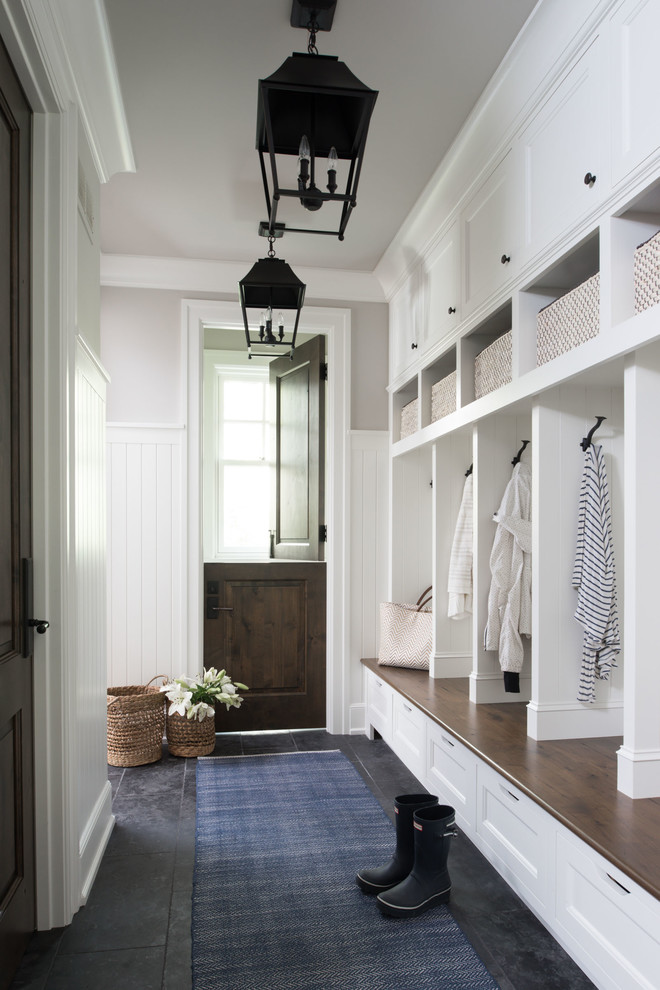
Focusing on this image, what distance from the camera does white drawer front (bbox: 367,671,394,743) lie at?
3.81 meters

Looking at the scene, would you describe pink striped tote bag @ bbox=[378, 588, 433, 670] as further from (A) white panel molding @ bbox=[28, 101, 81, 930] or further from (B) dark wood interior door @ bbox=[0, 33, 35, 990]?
(B) dark wood interior door @ bbox=[0, 33, 35, 990]

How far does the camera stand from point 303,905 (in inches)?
91.0

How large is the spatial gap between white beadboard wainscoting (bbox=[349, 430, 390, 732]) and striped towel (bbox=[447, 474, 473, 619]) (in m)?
1.04

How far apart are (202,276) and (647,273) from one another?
→ 9.67 ft

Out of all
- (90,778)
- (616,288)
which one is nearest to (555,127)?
(616,288)

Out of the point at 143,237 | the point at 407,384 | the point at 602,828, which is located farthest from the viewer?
the point at 407,384

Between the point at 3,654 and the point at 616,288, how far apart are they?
Result: 6.18 ft

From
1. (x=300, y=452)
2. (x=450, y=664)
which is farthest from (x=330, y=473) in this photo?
(x=450, y=664)

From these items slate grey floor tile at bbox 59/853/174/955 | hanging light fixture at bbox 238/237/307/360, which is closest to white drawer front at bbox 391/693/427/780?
slate grey floor tile at bbox 59/853/174/955

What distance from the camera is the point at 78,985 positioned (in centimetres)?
193

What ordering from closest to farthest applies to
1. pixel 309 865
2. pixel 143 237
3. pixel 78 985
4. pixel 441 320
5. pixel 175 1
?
pixel 78 985 < pixel 175 1 < pixel 309 865 < pixel 441 320 < pixel 143 237

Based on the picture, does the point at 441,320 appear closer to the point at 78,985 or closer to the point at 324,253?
the point at 324,253

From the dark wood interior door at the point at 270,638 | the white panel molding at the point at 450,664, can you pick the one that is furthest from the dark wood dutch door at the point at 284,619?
the white panel molding at the point at 450,664

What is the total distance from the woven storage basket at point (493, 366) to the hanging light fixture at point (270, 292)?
83 centimetres
